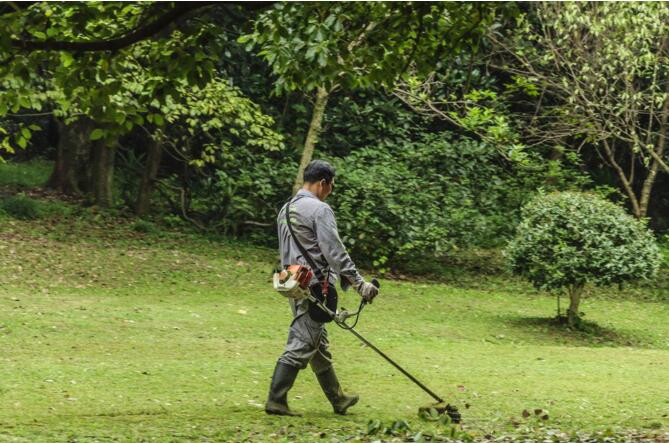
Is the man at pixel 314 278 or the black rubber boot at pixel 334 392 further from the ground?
the man at pixel 314 278

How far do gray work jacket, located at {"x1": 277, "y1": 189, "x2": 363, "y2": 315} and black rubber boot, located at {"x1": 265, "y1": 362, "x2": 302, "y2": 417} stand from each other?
0.43 meters

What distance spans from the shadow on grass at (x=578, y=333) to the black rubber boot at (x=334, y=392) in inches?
242

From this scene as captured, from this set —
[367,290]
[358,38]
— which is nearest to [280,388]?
[367,290]

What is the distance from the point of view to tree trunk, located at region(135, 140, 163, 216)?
20953mm

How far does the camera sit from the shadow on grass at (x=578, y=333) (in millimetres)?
14406

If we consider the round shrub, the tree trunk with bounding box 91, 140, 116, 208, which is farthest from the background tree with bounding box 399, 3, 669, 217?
the tree trunk with bounding box 91, 140, 116, 208

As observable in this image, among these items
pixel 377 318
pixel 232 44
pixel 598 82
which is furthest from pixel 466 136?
pixel 377 318

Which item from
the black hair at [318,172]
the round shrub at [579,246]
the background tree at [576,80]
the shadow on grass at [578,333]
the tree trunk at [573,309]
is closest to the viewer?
the black hair at [318,172]

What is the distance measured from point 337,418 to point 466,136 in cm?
1329

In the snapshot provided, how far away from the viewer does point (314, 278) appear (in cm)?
817

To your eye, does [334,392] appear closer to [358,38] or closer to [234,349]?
[358,38]

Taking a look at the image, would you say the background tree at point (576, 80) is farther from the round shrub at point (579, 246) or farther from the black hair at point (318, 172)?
the black hair at point (318, 172)

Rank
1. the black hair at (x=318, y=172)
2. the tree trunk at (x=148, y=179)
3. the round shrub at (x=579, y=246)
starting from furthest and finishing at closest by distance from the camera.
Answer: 1. the tree trunk at (x=148, y=179)
2. the round shrub at (x=579, y=246)
3. the black hair at (x=318, y=172)

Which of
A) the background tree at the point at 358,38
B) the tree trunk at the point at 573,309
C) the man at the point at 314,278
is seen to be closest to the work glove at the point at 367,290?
the man at the point at 314,278
